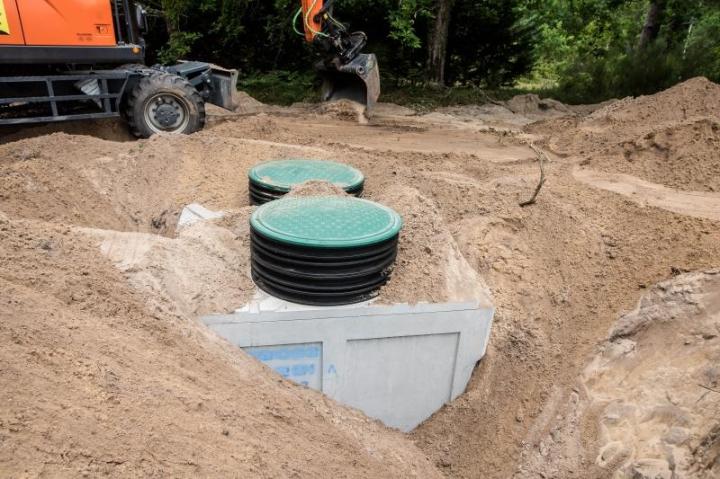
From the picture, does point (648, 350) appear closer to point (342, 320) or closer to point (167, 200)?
point (342, 320)

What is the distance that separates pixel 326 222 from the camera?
3.79 meters

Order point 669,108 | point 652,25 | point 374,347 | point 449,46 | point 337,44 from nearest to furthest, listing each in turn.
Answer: point 374,347 < point 669,108 < point 337,44 < point 652,25 < point 449,46

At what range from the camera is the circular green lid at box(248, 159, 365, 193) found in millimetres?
4980

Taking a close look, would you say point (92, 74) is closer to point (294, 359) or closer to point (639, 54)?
point (294, 359)

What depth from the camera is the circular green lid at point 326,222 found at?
3.52 metres

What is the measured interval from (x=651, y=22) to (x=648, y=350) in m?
13.6

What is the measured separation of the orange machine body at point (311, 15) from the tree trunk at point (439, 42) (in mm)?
4091

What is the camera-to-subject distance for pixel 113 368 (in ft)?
8.45

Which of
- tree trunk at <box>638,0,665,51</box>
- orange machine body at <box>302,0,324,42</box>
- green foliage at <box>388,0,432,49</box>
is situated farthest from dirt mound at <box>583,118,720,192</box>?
tree trunk at <box>638,0,665,51</box>

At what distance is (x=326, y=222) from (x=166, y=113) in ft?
17.0

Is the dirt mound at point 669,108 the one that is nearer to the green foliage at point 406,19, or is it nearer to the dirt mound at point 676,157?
the dirt mound at point 676,157

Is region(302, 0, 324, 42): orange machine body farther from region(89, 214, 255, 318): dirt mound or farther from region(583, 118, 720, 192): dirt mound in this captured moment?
region(89, 214, 255, 318): dirt mound

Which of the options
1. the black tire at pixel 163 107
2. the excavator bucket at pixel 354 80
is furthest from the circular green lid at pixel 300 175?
the excavator bucket at pixel 354 80

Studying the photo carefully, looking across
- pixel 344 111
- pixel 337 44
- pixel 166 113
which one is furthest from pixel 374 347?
pixel 344 111
